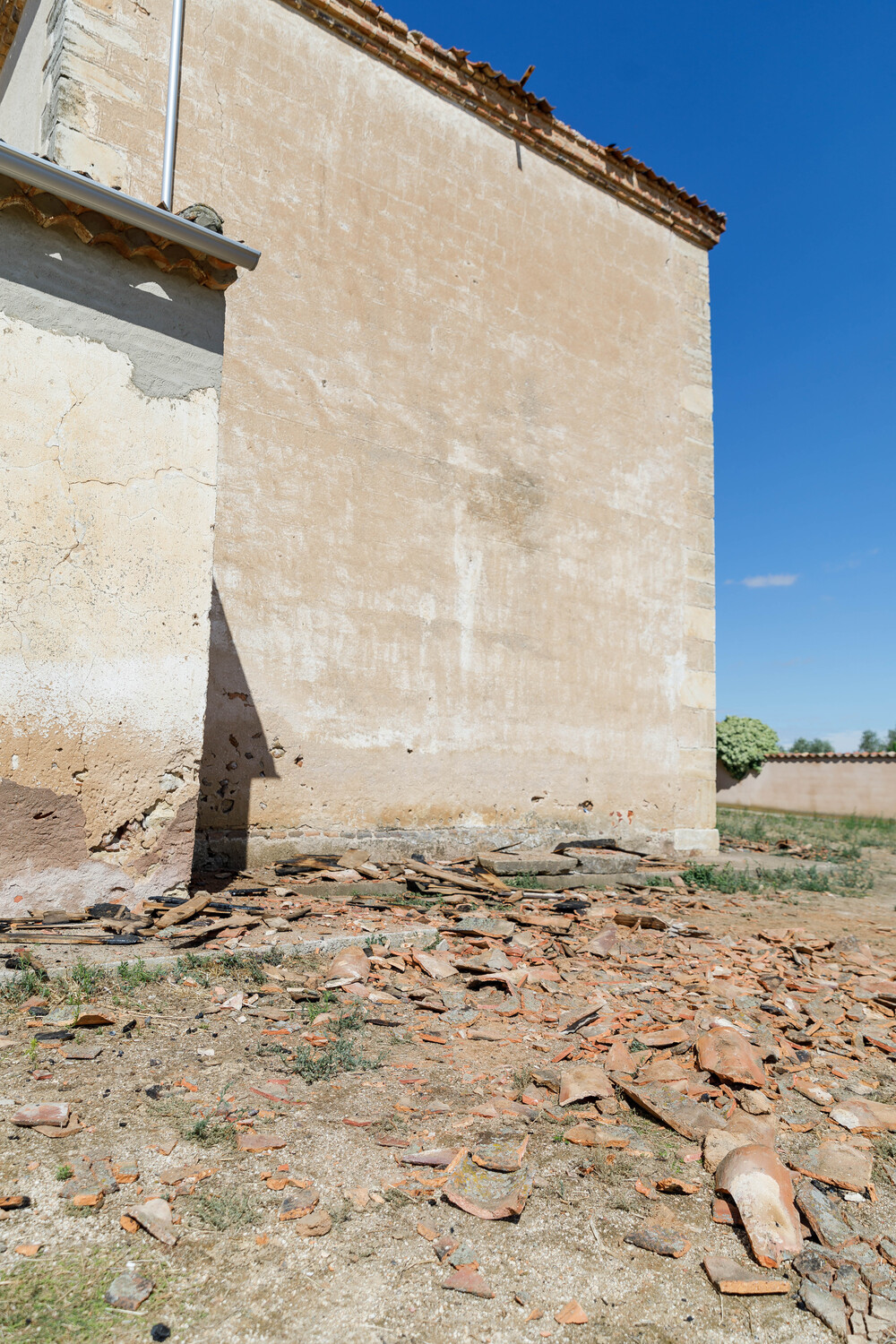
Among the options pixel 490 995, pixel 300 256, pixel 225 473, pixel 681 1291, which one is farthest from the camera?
pixel 300 256

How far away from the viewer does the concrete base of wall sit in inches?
280

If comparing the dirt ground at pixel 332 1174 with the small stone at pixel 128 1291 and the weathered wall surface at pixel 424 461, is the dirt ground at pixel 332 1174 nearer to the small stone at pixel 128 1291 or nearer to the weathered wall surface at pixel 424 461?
the small stone at pixel 128 1291

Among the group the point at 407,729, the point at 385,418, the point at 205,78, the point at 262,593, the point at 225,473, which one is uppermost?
the point at 205,78

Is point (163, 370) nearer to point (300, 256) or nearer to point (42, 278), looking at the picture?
point (42, 278)

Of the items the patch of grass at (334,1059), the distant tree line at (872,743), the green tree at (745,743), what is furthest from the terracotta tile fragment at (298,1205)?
the distant tree line at (872,743)

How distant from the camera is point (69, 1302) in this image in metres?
1.99

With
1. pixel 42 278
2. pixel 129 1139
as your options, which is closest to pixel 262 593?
pixel 42 278

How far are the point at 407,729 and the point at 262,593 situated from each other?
6.71 ft

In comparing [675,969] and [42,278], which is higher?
[42,278]

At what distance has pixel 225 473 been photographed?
7328 millimetres

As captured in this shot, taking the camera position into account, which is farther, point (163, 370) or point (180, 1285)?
point (163, 370)

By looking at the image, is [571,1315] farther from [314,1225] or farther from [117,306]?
[117,306]

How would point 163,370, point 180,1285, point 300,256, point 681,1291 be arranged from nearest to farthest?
point 180,1285 → point 681,1291 → point 163,370 → point 300,256

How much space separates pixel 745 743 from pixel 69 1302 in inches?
1064
